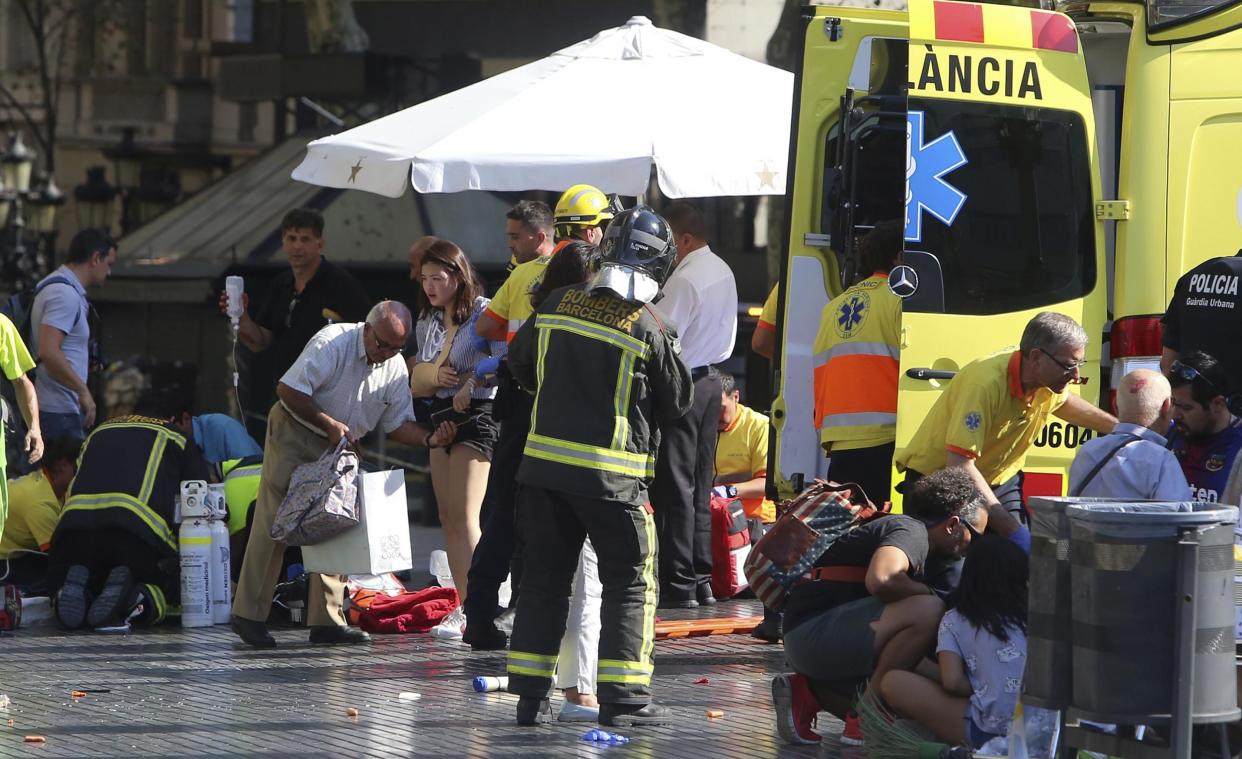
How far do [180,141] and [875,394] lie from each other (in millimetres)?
27120

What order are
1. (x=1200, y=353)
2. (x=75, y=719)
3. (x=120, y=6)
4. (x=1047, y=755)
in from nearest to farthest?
(x=1047, y=755), (x=1200, y=353), (x=75, y=719), (x=120, y=6)

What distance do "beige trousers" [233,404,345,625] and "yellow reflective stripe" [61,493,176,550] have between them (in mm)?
895

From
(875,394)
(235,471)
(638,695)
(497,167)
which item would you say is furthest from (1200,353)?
(235,471)

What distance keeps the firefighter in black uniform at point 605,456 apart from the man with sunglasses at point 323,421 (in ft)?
6.10

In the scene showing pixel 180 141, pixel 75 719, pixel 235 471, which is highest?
pixel 180 141

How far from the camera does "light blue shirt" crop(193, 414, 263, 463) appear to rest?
9656 mm

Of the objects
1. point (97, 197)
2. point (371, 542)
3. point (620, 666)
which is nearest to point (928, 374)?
point (620, 666)

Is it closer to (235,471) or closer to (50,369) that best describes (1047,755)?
(235,471)

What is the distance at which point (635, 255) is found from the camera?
637 centimetres

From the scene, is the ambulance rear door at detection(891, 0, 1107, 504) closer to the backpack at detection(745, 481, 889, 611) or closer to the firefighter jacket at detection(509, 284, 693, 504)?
the backpack at detection(745, 481, 889, 611)

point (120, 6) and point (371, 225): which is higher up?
point (120, 6)

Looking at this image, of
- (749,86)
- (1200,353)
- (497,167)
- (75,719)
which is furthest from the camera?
(749,86)

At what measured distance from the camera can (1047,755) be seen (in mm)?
5348

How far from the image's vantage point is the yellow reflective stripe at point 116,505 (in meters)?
8.96
